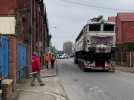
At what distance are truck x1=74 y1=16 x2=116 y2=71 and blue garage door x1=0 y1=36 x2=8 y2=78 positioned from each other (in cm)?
2039

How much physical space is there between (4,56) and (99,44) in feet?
69.8

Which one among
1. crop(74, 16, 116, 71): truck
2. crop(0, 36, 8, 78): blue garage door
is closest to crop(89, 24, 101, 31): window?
crop(74, 16, 116, 71): truck

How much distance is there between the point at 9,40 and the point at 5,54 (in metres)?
1.10

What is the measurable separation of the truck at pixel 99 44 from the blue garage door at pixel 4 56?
66.9 feet

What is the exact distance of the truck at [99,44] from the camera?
129 ft

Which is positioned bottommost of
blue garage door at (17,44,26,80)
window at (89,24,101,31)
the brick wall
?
blue garage door at (17,44,26,80)

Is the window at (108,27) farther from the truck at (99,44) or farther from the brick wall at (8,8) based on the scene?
the brick wall at (8,8)

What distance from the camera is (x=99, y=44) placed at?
39.2m

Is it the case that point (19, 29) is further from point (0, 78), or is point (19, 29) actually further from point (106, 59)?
point (0, 78)

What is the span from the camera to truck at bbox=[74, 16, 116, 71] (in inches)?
1547

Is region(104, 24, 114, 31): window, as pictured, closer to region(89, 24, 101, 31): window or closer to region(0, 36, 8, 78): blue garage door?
region(89, 24, 101, 31): window

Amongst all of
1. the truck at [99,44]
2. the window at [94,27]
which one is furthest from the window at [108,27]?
the window at [94,27]

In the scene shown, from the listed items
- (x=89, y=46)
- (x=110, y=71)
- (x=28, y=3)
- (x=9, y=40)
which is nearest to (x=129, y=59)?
(x=110, y=71)

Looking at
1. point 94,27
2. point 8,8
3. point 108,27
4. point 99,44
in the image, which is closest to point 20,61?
point 8,8
